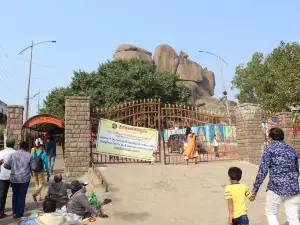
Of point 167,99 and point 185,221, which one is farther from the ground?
point 167,99

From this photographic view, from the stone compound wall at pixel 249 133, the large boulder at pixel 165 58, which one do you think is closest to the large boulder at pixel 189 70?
the large boulder at pixel 165 58

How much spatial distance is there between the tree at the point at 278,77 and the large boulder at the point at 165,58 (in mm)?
21127

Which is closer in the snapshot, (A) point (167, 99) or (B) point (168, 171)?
(B) point (168, 171)

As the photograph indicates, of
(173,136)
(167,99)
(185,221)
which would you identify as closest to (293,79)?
(173,136)

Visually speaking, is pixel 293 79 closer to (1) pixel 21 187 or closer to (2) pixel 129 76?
(2) pixel 129 76

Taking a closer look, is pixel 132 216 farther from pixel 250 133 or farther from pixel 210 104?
pixel 210 104

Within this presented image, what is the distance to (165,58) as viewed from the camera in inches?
2157

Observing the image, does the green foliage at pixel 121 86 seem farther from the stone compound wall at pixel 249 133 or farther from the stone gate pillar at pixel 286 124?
the stone compound wall at pixel 249 133

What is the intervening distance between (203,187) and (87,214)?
13.0ft

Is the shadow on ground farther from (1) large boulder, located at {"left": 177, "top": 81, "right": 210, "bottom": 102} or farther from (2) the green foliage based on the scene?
(1) large boulder, located at {"left": 177, "top": 81, "right": 210, "bottom": 102}

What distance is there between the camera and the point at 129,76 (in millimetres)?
27234

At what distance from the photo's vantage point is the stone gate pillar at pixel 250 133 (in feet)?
38.2

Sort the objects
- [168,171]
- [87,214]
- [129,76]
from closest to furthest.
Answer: [87,214], [168,171], [129,76]

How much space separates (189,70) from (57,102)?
31.1 metres
